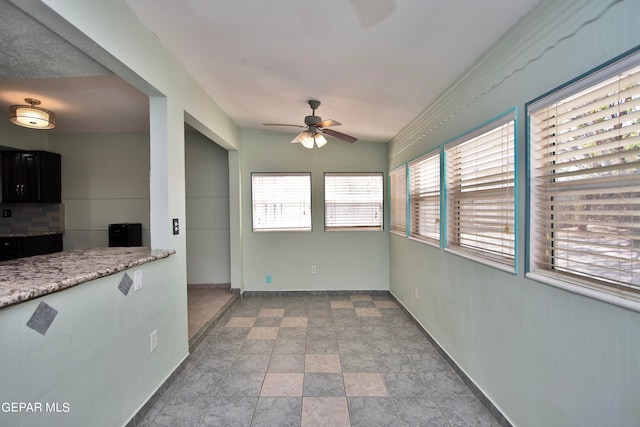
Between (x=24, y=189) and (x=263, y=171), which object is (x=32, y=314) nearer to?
(x=263, y=171)

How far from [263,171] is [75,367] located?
335 cm

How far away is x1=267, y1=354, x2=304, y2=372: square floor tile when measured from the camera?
2.38 meters

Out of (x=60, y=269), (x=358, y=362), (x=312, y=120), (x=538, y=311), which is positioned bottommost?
(x=358, y=362)

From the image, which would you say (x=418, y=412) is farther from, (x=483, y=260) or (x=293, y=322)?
(x=293, y=322)

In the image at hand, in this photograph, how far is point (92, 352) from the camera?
1.42 metres

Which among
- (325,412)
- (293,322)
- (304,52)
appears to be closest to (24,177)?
(293,322)

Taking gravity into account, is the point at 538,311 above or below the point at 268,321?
above

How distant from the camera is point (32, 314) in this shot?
114 cm

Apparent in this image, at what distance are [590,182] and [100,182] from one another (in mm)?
5752

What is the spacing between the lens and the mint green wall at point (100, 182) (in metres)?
4.28

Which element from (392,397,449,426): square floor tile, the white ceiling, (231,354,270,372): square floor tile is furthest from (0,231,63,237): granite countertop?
(392,397,449,426): square floor tile

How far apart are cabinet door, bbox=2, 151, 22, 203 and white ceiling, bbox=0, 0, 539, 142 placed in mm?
1429

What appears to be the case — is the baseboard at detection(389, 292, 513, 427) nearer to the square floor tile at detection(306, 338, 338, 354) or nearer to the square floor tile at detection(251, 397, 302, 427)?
the square floor tile at detection(306, 338, 338, 354)
